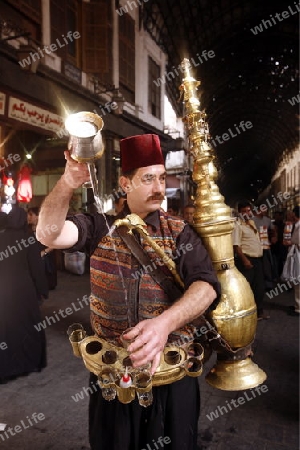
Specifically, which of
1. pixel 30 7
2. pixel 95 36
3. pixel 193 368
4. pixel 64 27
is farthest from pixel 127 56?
pixel 193 368

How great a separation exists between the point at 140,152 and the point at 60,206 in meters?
0.57

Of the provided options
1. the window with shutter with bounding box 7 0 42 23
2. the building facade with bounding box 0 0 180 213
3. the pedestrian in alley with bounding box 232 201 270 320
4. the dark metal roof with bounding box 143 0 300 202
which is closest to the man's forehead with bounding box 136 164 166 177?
the pedestrian in alley with bounding box 232 201 270 320

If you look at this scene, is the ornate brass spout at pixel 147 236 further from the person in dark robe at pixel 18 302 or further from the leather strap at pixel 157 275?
the person in dark robe at pixel 18 302

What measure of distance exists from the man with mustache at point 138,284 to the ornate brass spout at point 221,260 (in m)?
0.13

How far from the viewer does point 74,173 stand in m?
1.61

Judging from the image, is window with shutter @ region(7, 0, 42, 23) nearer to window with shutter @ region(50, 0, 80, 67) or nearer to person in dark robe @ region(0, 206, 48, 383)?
window with shutter @ region(50, 0, 80, 67)

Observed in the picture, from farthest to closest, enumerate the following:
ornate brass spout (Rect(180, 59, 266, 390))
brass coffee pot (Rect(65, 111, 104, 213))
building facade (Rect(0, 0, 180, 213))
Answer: building facade (Rect(0, 0, 180, 213)) → ornate brass spout (Rect(180, 59, 266, 390)) → brass coffee pot (Rect(65, 111, 104, 213))

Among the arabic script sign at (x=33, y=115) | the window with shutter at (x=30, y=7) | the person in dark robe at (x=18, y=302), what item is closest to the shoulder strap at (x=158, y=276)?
→ the person in dark robe at (x=18, y=302)

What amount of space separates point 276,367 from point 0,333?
3881mm

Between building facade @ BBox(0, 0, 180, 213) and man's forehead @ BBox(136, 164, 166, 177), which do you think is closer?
man's forehead @ BBox(136, 164, 166, 177)

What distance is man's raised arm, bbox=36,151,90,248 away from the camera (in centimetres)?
161

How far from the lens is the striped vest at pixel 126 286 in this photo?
76.3 inches

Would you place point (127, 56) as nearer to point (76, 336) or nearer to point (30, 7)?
point (30, 7)

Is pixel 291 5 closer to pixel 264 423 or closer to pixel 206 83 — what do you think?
pixel 206 83
